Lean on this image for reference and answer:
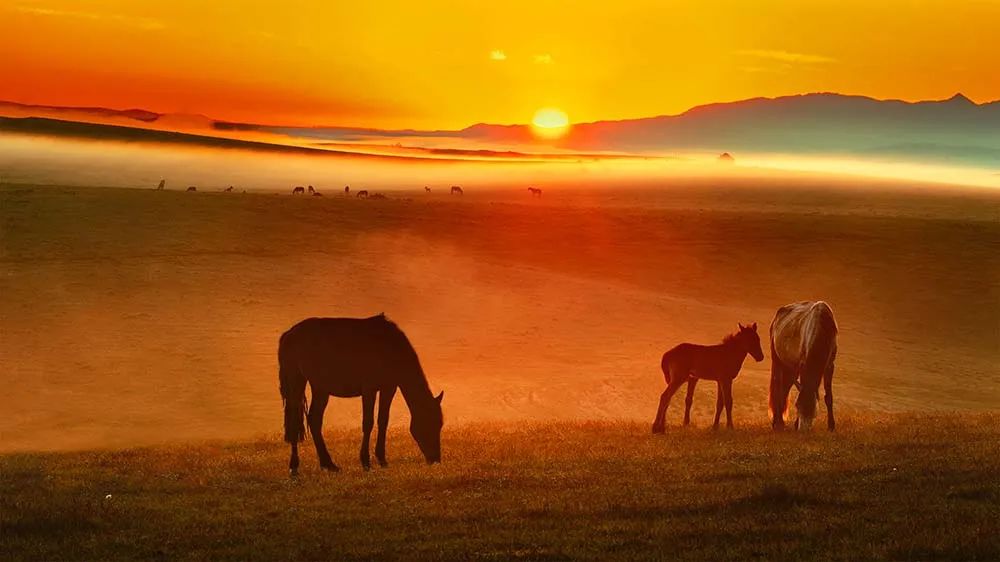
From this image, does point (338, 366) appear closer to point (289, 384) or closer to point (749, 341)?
point (289, 384)

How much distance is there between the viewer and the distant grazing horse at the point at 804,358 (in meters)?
21.4

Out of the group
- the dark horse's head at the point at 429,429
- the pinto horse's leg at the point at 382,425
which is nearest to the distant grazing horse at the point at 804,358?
the dark horse's head at the point at 429,429

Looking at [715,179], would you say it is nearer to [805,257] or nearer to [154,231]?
[805,257]

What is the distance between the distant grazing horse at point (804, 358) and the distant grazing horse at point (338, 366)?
8159 mm

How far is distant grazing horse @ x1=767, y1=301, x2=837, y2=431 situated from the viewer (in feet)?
70.3

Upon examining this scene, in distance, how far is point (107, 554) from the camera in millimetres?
11680

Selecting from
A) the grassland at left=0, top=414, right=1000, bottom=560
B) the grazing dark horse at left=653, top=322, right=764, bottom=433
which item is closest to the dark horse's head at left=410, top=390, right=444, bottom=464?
the grassland at left=0, top=414, right=1000, bottom=560

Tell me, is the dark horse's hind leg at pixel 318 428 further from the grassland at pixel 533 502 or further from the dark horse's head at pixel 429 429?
the dark horse's head at pixel 429 429

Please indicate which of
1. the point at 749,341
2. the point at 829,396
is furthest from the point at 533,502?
→ the point at 829,396

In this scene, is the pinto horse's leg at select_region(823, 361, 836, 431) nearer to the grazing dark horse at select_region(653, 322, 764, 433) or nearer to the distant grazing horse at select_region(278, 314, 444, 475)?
the grazing dark horse at select_region(653, 322, 764, 433)

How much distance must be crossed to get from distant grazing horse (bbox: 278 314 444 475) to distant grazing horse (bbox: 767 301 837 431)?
8.16 m

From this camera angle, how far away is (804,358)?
2209 cm

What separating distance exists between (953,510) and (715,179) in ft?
507

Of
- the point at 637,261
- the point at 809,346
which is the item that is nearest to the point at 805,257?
the point at 637,261
